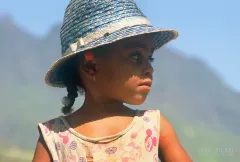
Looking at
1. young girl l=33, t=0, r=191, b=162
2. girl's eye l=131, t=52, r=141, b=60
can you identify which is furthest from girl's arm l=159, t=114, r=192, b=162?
girl's eye l=131, t=52, r=141, b=60

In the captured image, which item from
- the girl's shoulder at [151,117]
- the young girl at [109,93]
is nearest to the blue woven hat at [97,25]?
the young girl at [109,93]

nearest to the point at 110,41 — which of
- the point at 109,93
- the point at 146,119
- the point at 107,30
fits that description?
the point at 107,30

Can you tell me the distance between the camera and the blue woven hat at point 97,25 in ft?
5.26

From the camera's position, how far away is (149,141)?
1623 millimetres

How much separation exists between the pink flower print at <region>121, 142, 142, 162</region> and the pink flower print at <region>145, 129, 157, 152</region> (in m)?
0.03

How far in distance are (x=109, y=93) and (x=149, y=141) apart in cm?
19

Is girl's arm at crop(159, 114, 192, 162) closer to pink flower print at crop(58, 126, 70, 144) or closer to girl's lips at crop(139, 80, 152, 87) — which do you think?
girl's lips at crop(139, 80, 152, 87)

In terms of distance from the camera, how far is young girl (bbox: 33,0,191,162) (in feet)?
5.23

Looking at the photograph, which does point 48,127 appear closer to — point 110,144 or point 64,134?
point 64,134

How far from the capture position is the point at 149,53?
1.66 m

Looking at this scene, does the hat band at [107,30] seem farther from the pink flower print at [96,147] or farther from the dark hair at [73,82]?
the pink flower print at [96,147]

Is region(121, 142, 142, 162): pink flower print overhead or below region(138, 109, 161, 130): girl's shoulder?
below

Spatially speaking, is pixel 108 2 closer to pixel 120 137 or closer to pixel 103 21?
pixel 103 21

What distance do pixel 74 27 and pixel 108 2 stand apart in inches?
5.3
